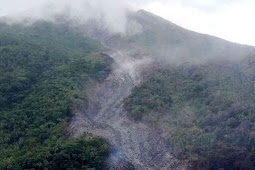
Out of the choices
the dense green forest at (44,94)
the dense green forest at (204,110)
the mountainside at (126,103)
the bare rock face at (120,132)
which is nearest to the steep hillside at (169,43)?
the mountainside at (126,103)

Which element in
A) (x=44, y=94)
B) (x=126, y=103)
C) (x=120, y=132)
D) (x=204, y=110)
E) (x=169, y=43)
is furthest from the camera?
(x=169, y=43)

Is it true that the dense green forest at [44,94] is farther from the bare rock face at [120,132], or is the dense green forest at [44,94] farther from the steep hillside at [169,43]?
Result: the steep hillside at [169,43]

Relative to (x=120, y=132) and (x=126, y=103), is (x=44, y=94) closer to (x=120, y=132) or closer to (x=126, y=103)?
(x=126, y=103)

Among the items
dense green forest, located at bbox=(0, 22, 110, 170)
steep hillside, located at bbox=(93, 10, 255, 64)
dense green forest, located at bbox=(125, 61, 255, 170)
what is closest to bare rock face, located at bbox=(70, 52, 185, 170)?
dense green forest, located at bbox=(125, 61, 255, 170)

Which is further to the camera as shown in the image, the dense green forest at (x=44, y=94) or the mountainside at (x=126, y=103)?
the mountainside at (x=126, y=103)

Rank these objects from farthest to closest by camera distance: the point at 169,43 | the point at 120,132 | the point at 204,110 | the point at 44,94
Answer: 1. the point at 169,43
2. the point at 44,94
3. the point at 204,110
4. the point at 120,132

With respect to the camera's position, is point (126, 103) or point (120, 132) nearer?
point (120, 132)

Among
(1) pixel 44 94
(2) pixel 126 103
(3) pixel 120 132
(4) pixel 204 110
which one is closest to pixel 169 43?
(2) pixel 126 103
